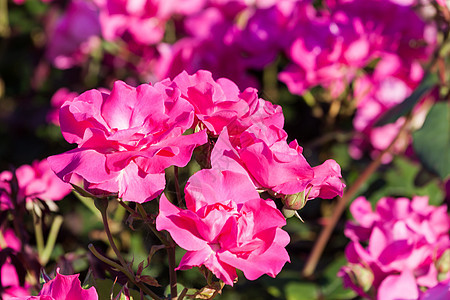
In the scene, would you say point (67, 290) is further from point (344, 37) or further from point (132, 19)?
point (132, 19)

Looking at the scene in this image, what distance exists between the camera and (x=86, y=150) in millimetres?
507

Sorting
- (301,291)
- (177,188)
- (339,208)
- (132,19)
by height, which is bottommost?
(301,291)

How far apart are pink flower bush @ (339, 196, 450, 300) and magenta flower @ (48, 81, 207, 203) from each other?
0.32 m

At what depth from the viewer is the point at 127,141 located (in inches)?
19.8

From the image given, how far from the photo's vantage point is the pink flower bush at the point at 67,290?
0.47 meters

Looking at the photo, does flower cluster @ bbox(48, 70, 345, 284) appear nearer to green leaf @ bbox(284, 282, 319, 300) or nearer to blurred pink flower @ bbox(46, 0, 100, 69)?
green leaf @ bbox(284, 282, 319, 300)

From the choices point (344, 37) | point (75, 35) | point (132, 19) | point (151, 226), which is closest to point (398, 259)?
point (151, 226)

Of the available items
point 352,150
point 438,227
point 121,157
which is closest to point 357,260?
point 438,227

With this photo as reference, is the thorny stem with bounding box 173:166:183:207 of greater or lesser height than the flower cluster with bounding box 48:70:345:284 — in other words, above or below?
below

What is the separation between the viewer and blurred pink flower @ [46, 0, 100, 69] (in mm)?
1403

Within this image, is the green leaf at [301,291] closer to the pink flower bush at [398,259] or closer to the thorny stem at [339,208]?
the thorny stem at [339,208]

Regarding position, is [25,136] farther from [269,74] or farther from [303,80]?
[303,80]

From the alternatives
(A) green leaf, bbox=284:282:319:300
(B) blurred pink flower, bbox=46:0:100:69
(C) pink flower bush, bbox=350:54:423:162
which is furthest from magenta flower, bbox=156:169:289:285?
(B) blurred pink flower, bbox=46:0:100:69

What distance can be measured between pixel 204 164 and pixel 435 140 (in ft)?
1.78
